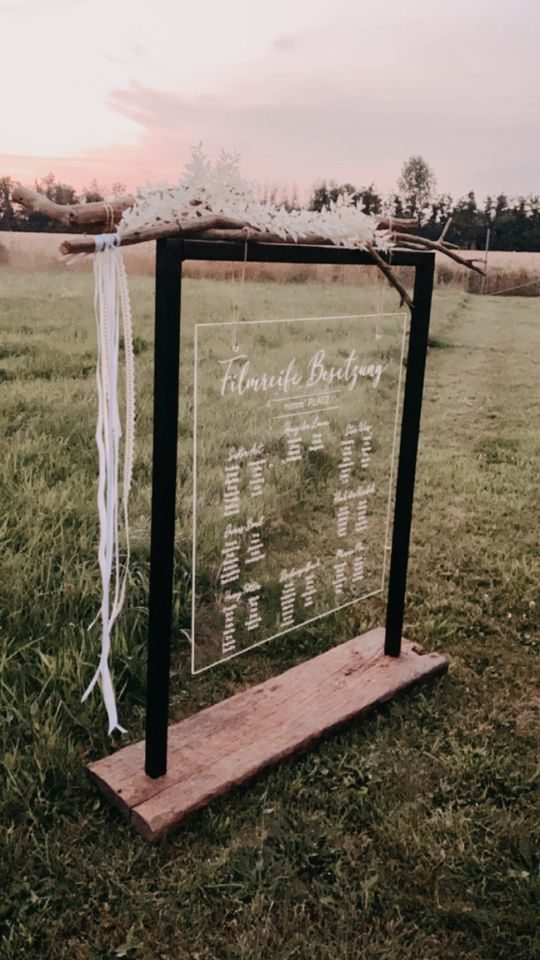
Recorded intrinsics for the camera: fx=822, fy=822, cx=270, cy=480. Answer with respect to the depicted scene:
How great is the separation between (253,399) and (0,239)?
5.14m

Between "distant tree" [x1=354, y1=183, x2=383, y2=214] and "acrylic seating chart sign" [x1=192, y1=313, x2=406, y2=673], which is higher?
"distant tree" [x1=354, y1=183, x2=383, y2=214]

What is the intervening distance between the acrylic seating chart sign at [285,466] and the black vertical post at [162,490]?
0.43 feet

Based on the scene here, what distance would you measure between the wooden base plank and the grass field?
2.6 inches

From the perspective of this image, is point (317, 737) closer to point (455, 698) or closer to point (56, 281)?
point (455, 698)

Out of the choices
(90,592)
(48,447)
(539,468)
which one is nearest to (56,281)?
(48,447)

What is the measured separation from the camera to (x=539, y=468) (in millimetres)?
5883

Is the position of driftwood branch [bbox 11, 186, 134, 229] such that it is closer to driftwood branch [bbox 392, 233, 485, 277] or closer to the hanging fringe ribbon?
the hanging fringe ribbon

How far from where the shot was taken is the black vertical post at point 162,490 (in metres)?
1.94

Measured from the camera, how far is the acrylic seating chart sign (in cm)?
243

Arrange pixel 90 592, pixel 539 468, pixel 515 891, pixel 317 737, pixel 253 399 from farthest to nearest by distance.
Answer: pixel 539 468, pixel 90 592, pixel 317 737, pixel 253 399, pixel 515 891

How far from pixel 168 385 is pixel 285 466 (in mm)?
1575

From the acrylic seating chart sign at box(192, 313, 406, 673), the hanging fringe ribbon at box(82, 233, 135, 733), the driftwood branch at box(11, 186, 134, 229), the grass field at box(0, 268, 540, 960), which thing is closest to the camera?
the driftwood branch at box(11, 186, 134, 229)

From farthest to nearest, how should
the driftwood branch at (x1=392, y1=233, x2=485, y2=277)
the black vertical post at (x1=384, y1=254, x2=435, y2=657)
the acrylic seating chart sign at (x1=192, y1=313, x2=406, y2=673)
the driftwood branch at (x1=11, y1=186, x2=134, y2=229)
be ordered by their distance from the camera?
the black vertical post at (x1=384, y1=254, x2=435, y2=657)
the driftwood branch at (x1=392, y1=233, x2=485, y2=277)
the acrylic seating chart sign at (x1=192, y1=313, x2=406, y2=673)
the driftwood branch at (x1=11, y1=186, x2=134, y2=229)

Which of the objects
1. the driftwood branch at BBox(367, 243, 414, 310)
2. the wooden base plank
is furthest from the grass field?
the driftwood branch at BBox(367, 243, 414, 310)
